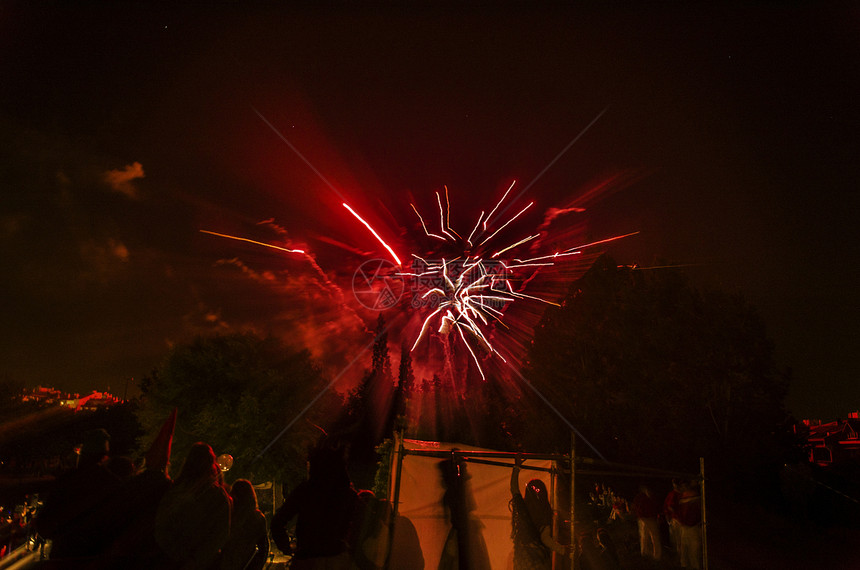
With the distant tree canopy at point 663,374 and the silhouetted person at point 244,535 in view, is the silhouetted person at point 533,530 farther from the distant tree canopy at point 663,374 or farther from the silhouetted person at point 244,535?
the distant tree canopy at point 663,374

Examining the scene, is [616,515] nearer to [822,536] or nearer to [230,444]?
[822,536]

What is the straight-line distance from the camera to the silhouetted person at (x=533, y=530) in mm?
6230

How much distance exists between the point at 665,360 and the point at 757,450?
170 inches

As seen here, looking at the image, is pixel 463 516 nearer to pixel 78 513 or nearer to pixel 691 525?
pixel 691 525

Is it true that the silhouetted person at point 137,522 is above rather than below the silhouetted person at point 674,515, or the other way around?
above

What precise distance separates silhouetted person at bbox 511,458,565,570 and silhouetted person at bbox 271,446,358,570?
2.99m

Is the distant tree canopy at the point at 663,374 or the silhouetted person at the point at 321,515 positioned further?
the distant tree canopy at the point at 663,374

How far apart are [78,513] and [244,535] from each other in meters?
1.13

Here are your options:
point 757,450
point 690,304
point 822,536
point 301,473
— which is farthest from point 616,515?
point 301,473

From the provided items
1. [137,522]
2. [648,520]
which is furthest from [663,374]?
[137,522]

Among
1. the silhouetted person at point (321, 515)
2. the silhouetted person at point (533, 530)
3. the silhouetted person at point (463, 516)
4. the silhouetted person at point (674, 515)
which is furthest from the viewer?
the silhouetted person at point (674, 515)

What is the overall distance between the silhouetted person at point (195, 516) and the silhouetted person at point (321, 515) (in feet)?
1.31

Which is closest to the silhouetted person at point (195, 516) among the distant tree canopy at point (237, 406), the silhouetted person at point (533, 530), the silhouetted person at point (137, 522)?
the silhouetted person at point (137, 522)

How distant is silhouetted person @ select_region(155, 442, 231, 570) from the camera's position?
369cm
